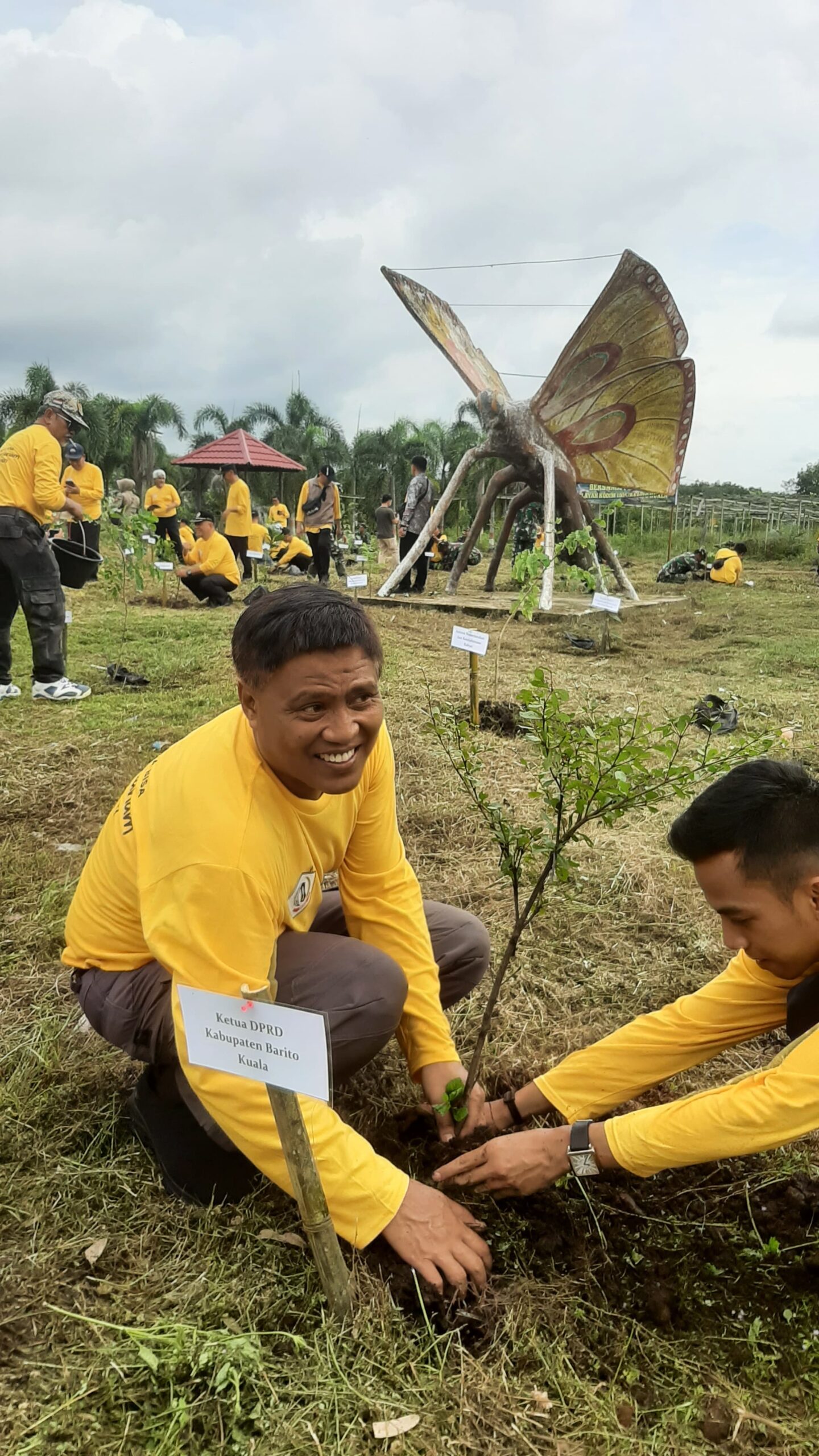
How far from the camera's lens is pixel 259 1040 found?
1125 millimetres

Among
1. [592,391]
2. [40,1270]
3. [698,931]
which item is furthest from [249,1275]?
[592,391]

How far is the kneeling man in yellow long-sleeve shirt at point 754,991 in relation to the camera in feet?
4.65

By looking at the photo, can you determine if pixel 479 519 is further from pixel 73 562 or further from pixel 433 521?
pixel 73 562

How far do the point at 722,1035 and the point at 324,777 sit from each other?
104cm

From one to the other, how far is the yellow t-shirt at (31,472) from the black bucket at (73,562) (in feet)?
2.50

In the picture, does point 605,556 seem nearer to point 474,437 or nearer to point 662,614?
point 662,614

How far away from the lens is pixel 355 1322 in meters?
1.40

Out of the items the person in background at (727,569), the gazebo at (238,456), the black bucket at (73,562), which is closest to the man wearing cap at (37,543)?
the black bucket at (73,562)

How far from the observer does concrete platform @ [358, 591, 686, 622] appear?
1043cm

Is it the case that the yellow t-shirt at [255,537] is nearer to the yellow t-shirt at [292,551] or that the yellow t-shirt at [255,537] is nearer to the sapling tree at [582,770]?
the yellow t-shirt at [292,551]

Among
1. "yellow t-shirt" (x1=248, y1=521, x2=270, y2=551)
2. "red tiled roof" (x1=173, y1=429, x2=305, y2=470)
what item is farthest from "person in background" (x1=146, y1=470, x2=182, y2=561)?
"red tiled roof" (x1=173, y1=429, x2=305, y2=470)

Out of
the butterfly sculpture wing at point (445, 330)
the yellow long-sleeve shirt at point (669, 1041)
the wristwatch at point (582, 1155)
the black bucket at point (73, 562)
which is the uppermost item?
the butterfly sculpture wing at point (445, 330)

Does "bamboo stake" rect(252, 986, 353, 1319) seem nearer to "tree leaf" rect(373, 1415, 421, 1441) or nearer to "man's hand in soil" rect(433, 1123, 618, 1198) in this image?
"tree leaf" rect(373, 1415, 421, 1441)

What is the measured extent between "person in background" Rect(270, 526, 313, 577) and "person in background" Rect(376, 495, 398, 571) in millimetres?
1462
